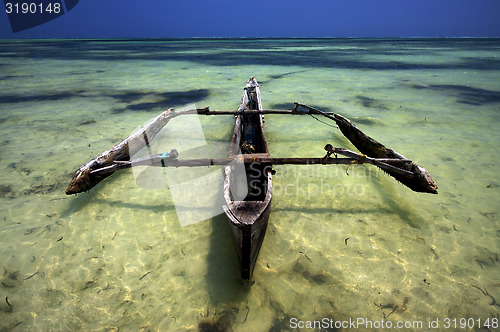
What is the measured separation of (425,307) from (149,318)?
314cm

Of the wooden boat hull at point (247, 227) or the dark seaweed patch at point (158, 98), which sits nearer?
the wooden boat hull at point (247, 227)

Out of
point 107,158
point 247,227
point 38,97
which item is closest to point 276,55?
point 38,97

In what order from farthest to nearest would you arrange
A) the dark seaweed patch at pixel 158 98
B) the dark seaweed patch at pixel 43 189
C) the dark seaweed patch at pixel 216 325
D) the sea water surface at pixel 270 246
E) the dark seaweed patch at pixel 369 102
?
the dark seaweed patch at pixel 369 102 → the dark seaweed patch at pixel 158 98 → the dark seaweed patch at pixel 43 189 → the sea water surface at pixel 270 246 → the dark seaweed patch at pixel 216 325

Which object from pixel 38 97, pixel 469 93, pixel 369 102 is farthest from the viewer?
pixel 469 93

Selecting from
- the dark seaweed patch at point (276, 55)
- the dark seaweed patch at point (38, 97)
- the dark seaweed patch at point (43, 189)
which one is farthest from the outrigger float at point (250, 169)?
the dark seaweed patch at point (276, 55)

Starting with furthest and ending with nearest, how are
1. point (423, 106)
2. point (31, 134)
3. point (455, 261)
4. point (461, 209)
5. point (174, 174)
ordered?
1. point (423, 106)
2. point (31, 134)
3. point (174, 174)
4. point (461, 209)
5. point (455, 261)

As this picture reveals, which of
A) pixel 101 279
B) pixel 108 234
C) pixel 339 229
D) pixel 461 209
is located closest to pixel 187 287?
pixel 101 279

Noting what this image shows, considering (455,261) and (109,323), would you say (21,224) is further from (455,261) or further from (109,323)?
(455,261)

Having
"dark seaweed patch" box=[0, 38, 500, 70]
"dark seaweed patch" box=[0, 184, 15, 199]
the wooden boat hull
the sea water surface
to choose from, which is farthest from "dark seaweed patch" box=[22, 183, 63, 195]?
"dark seaweed patch" box=[0, 38, 500, 70]

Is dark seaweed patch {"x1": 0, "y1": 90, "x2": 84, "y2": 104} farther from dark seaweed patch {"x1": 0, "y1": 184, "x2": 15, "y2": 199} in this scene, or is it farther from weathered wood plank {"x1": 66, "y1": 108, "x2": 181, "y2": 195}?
weathered wood plank {"x1": 66, "y1": 108, "x2": 181, "y2": 195}

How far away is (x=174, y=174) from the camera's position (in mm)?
5246

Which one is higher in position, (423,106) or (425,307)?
(423,106)

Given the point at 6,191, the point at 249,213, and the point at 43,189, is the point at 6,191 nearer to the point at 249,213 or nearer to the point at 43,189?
the point at 43,189

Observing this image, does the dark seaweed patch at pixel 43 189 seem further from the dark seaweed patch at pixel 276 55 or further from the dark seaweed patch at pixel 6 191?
the dark seaweed patch at pixel 276 55
